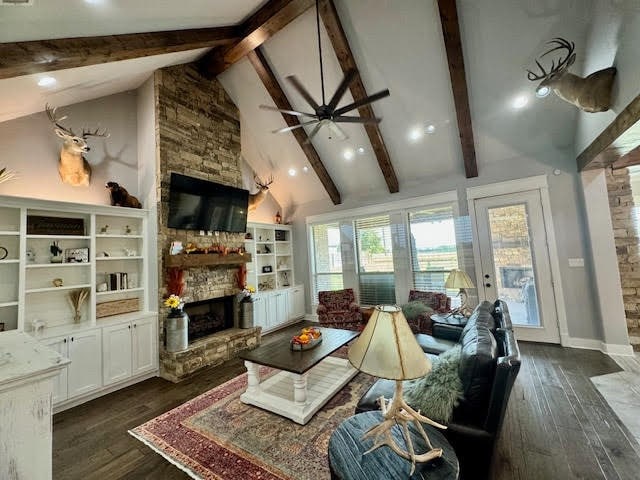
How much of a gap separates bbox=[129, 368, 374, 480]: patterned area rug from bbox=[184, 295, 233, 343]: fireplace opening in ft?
4.60

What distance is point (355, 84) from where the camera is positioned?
4051mm

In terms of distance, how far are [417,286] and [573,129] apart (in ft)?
11.3

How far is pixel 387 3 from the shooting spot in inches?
130

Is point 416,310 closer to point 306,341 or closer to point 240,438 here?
point 306,341

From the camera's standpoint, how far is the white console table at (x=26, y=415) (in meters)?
0.94

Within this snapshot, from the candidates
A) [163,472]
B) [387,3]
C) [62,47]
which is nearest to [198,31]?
[62,47]

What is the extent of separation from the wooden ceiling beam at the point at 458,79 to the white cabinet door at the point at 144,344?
5299 mm

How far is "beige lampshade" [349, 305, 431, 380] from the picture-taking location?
1.25 m

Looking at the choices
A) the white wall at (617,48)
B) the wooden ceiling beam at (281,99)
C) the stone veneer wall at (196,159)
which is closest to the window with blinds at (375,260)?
the wooden ceiling beam at (281,99)

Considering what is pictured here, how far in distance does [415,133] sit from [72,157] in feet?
16.6

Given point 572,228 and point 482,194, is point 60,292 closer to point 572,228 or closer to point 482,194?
point 482,194

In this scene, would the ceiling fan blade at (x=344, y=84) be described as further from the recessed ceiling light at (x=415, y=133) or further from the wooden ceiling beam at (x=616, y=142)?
the wooden ceiling beam at (x=616, y=142)

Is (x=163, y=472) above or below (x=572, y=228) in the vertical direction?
below

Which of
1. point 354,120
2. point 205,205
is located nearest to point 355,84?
point 354,120
